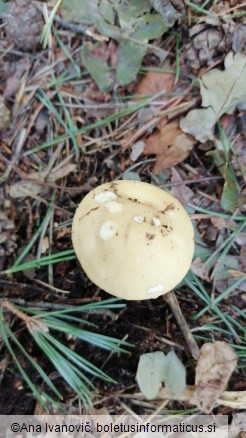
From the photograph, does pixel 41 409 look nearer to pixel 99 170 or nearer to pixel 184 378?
pixel 184 378

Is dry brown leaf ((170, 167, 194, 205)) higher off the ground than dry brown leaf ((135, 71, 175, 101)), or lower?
lower

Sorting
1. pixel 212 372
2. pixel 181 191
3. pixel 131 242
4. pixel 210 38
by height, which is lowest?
pixel 212 372

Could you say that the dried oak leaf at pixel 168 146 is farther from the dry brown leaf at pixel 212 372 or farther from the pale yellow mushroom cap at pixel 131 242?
the dry brown leaf at pixel 212 372

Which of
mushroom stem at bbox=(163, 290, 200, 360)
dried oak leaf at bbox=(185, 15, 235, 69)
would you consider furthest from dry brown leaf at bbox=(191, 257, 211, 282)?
dried oak leaf at bbox=(185, 15, 235, 69)

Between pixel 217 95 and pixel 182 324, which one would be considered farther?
pixel 217 95

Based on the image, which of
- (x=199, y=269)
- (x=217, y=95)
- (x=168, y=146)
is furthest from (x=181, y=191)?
(x=217, y=95)

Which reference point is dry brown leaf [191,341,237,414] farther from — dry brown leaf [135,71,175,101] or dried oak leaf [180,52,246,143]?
dry brown leaf [135,71,175,101]

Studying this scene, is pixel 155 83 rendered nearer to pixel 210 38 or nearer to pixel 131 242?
pixel 210 38
